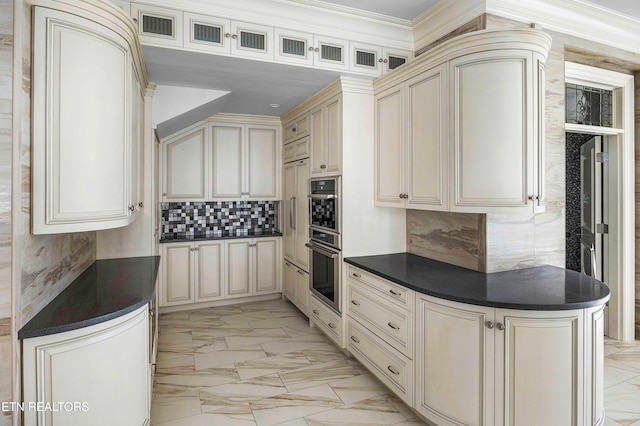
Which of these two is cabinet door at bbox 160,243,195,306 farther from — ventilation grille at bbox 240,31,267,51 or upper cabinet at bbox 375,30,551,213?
upper cabinet at bbox 375,30,551,213

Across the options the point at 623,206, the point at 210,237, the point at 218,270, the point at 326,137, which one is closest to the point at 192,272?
the point at 218,270

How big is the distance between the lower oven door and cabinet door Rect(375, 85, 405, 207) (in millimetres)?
650

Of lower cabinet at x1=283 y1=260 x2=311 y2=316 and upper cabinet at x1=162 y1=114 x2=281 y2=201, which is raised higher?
upper cabinet at x1=162 y1=114 x2=281 y2=201

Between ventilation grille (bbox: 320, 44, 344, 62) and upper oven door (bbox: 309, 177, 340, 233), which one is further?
upper oven door (bbox: 309, 177, 340, 233)

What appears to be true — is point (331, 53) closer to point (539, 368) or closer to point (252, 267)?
point (539, 368)

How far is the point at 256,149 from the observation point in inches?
187

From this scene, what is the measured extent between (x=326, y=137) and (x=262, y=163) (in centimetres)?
161

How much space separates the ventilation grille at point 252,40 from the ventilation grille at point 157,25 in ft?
1.54

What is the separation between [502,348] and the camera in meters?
1.84

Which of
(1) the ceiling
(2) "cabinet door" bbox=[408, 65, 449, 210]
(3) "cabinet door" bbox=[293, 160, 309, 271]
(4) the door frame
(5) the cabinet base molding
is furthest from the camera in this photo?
(5) the cabinet base molding

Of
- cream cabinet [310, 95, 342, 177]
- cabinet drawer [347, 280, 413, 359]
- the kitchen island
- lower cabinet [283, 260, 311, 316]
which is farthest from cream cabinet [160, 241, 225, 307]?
the kitchen island

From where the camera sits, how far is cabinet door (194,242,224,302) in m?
4.39

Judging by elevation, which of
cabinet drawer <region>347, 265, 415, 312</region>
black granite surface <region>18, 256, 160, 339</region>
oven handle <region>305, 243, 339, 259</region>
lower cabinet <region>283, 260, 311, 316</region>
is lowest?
lower cabinet <region>283, 260, 311, 316</region>

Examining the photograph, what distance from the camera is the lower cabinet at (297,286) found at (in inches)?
156
